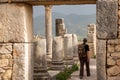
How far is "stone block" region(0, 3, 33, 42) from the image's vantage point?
30.2 ft

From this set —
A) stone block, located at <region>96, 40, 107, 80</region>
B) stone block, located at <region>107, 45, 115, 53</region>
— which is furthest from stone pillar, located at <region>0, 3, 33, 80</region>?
stone block, located at <region>107, 45, 115, 53</region>

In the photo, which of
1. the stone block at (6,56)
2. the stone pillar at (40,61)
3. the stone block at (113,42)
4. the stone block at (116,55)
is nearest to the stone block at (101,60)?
the stone block at (113,42)

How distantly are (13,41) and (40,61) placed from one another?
441 cm

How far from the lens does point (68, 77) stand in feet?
48.9

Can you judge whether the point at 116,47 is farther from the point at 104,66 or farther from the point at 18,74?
the point at 18,74

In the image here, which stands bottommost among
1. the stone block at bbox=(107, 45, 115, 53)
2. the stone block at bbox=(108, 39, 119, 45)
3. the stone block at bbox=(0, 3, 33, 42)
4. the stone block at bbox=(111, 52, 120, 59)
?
the stone block at bbox=(111, 52, 120, 59)

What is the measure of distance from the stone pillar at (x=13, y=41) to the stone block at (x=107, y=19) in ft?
6.09

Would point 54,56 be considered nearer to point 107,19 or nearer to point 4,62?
point 4,62

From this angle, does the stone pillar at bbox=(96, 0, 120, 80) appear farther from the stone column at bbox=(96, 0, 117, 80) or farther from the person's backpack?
the person's backpack

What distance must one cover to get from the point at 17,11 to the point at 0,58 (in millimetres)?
1226

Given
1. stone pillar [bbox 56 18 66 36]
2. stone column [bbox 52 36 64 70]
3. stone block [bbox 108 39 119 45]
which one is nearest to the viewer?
stone block [bbox 108 39 119 45]

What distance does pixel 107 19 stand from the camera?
875cm

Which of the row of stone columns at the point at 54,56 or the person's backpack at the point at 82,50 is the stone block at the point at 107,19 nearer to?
the row of stone columns at the point at 54,56

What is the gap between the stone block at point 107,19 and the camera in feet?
28.6
